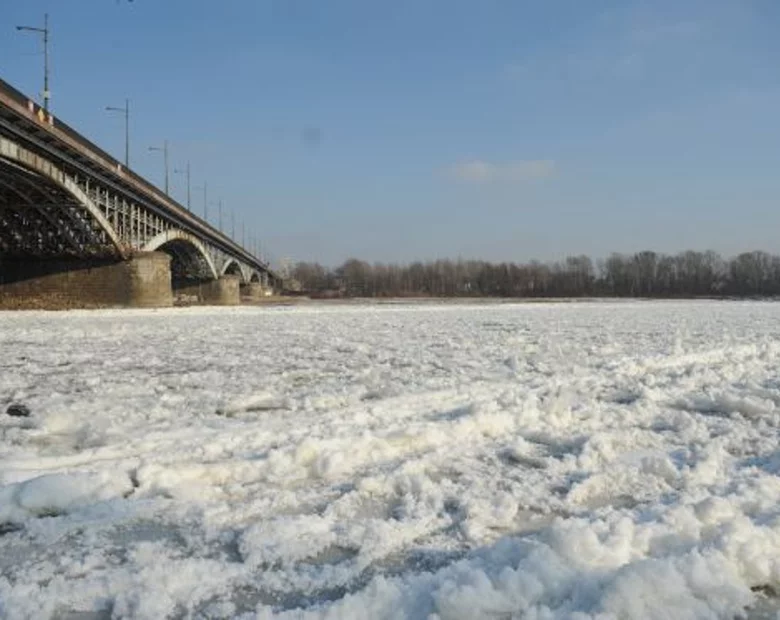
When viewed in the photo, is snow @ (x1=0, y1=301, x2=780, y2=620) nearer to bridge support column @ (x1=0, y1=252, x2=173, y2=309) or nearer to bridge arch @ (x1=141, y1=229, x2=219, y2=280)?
bridge support column @ (x1=0, y1=252, x2=173, y2=309)

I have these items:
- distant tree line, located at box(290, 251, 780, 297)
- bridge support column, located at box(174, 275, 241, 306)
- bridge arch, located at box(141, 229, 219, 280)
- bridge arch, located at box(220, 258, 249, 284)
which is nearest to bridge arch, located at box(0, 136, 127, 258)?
bridge arch, located at box(141, 229, 219, 280)

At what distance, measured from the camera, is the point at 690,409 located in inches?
254

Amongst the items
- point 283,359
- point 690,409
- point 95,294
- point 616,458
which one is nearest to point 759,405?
point 690,409

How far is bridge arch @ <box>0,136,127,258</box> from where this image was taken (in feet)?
86.9

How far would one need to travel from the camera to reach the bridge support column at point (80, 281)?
4078cm

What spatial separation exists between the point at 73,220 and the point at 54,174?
683 centimetres

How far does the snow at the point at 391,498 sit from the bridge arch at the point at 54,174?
72.6ft

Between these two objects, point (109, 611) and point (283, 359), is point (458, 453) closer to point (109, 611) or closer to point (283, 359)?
point (109, 611)

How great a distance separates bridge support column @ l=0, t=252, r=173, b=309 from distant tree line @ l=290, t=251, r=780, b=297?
3534 inches

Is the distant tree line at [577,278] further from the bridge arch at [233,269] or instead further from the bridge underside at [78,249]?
the bridge underside at [78,249]

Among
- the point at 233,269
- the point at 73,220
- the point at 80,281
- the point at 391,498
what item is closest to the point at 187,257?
the point at 80,281

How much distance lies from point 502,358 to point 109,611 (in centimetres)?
859

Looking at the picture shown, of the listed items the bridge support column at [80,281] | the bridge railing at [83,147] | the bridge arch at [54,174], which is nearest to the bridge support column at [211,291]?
the bridge railing at [83,147]

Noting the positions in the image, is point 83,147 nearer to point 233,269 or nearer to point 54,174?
point 54,174
